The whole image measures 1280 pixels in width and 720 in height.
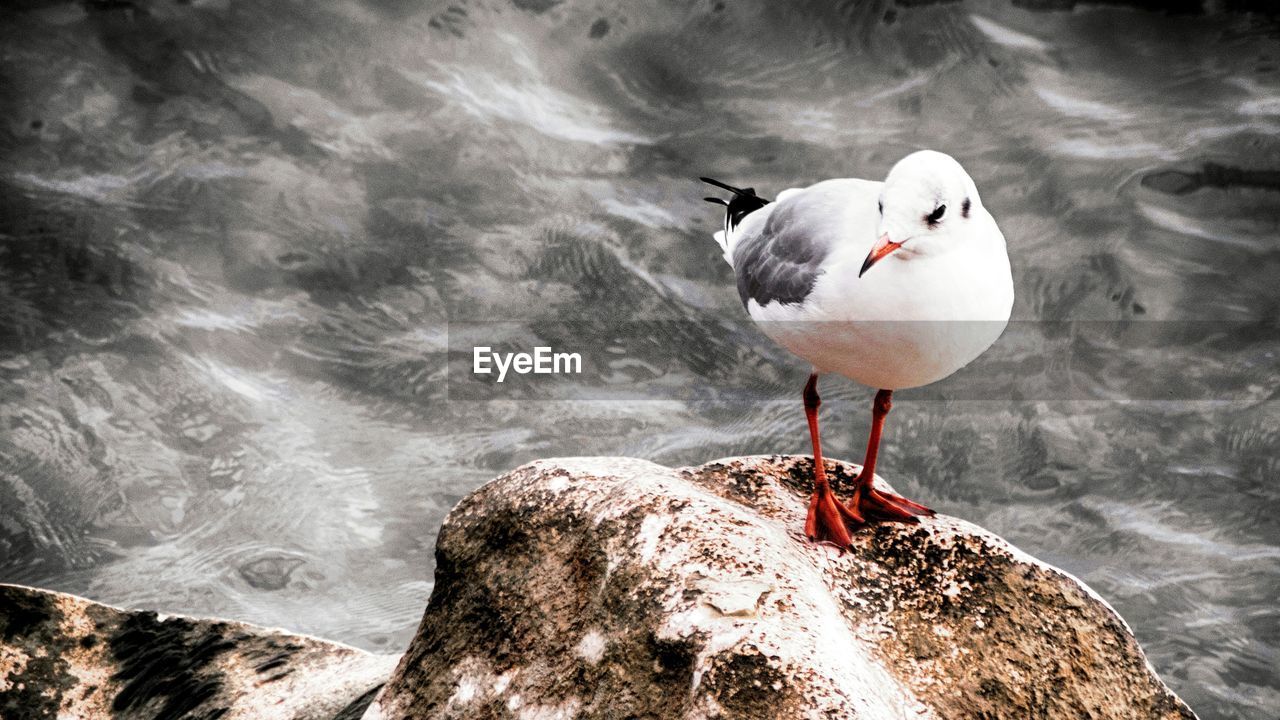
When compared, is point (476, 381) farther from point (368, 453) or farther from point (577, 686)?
point (577, 686)

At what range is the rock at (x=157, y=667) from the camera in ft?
13.3

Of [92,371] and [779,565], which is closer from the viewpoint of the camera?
[779,565]

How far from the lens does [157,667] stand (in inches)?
166

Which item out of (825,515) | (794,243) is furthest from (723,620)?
(794,243)

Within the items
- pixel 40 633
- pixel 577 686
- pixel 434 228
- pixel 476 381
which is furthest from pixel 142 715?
pixel 434 228

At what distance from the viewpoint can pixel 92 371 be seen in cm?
809

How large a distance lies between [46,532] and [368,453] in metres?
2.01

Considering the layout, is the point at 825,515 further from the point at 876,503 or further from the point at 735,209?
the point at 735,209

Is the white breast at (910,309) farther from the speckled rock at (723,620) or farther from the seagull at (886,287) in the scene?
the speckled rock at (723,620)

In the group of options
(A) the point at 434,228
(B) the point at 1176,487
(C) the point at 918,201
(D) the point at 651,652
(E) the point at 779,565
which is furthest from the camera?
(A) the point at 434,228

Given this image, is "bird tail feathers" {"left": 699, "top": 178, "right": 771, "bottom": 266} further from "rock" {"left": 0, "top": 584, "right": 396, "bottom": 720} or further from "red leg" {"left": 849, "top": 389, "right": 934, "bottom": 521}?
"rock" {"left": 0, "top": 584, "right": 396, "bottom": 720}

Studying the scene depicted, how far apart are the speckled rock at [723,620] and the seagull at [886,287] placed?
0.30 m

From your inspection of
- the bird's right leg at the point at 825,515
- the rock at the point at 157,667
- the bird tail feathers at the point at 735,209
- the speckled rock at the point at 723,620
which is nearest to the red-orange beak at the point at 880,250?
the bird's right leg at the point at 825,515

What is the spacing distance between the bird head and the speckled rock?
2.88 feet
